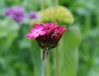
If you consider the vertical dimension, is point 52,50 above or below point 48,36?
below

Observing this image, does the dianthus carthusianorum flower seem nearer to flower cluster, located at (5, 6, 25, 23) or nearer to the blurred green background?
the blurred green background

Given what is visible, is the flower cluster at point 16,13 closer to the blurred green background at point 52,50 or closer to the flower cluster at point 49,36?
the blurred green background at point 52,50

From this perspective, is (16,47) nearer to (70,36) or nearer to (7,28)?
(7,28)

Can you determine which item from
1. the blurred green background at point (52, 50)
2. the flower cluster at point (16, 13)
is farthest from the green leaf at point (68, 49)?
the flower cluster at point (16, 13)

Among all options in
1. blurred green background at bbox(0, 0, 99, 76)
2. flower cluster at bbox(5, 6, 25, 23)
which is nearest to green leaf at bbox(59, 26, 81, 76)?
blurred green background at bbox(0, 0, 99, 76)

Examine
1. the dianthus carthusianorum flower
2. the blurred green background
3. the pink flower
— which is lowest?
the blurred green background

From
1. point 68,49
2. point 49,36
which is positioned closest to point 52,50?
point 68,49

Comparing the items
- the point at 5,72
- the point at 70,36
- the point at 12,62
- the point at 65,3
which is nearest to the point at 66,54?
the point at 70,36

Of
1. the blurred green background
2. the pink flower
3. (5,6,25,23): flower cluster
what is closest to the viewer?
the pink flower

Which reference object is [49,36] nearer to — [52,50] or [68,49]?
[68,49]
